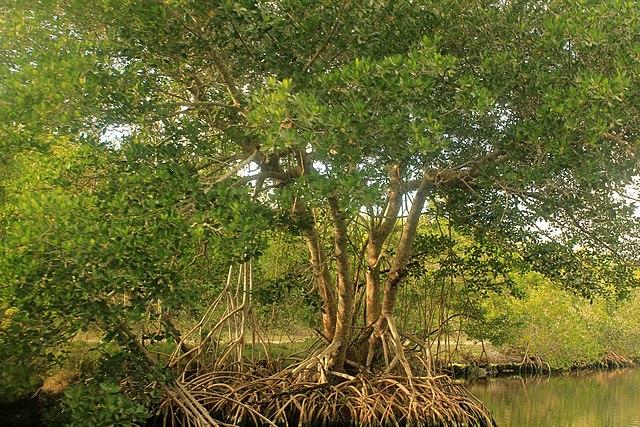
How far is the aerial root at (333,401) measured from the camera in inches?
275

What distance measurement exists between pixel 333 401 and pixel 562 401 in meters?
6.91

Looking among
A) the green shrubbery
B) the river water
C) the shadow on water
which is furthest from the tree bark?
the green shrubbery

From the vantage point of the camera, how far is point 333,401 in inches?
287

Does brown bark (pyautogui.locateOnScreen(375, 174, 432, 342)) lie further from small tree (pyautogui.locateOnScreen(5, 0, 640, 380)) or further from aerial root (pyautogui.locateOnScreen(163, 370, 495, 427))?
aerial root (pyautogui.locateOnScreen(163, 370, 495, 427))

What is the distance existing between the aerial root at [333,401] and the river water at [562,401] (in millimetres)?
2688

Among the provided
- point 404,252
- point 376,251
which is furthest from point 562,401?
point 404,252

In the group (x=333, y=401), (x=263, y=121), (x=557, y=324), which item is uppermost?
(x=263, y=121)

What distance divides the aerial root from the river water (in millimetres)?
2688

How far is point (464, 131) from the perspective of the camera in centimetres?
647

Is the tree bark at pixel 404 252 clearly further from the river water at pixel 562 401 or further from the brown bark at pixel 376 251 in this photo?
the river water at pixel 562 401

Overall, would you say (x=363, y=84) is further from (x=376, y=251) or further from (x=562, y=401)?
(x=562, y=401)

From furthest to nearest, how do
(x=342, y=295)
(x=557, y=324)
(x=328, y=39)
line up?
(x=557, y=324) → (x=342, y=295) → (x=328, y=39)

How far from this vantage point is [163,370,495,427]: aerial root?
698cm

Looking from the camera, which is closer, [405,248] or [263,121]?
[263,121]
